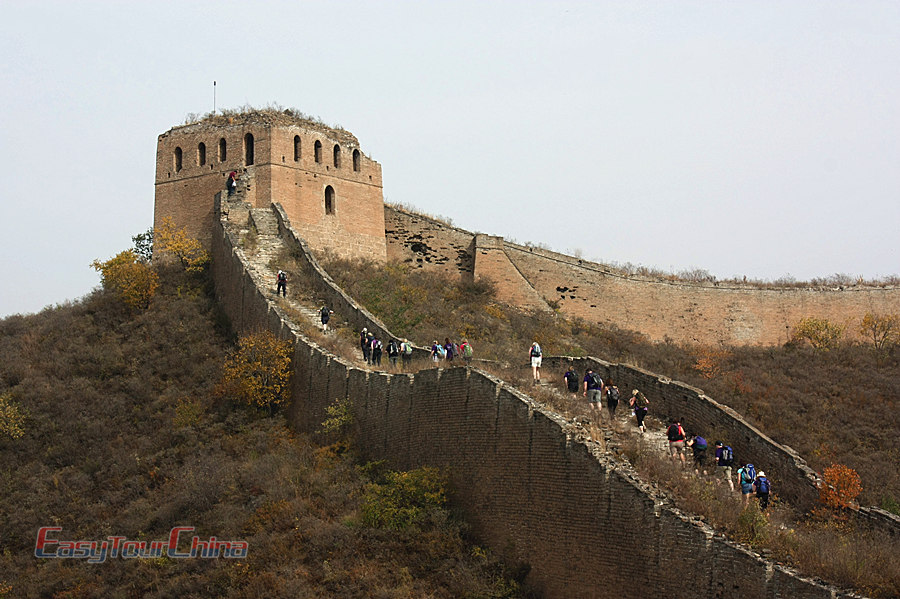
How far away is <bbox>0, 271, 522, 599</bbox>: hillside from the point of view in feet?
54.0

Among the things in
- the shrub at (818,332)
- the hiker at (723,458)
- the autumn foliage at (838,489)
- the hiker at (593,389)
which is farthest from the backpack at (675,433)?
the shrub at (818,332)

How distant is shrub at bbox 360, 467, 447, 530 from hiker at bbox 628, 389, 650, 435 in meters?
3.76

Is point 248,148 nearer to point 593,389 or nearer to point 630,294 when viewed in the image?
point 630,294

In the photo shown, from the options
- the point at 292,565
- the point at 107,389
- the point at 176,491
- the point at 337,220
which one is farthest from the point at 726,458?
the point at 337,220

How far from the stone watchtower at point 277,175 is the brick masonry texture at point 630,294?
9.25 feet

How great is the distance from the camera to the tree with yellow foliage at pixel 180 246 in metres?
30.5

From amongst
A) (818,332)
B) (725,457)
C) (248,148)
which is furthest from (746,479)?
(818,332)

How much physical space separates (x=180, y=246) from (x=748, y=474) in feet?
63.1

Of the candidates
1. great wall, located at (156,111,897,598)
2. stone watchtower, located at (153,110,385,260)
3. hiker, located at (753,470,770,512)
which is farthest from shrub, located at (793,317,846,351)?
hiker, located at (753,470,770,512)

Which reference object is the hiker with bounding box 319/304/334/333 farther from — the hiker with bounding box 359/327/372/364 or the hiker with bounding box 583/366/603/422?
the hiker with bounding box 583/366/603/422

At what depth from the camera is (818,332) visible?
36.5 metres

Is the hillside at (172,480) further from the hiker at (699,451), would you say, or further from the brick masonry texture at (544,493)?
the hiker at (699,451)

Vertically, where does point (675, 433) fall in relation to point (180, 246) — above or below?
below

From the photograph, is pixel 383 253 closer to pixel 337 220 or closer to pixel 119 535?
pixel 337 220
